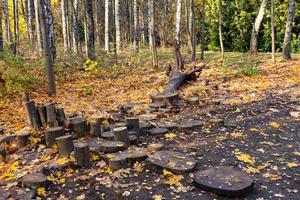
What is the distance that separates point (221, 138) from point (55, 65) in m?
10.3

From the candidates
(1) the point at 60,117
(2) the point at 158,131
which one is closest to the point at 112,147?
(2) the point at 158,131

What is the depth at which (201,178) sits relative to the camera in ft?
16.4

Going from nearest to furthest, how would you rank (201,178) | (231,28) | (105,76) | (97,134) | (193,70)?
(201,178)
(97,134)
(193,70)
(105,76)
(231,28)

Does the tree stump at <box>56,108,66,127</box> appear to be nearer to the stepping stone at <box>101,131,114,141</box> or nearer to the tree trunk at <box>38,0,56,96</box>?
the stepping stone at <box>101,131,114,141</box>

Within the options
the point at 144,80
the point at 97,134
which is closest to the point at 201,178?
the point at 97,134

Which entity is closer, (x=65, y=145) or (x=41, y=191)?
(x=41, y=191)

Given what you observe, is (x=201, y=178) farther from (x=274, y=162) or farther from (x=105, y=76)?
(x=105, y=76)

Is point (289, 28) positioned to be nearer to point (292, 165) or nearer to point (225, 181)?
point (292, 165)

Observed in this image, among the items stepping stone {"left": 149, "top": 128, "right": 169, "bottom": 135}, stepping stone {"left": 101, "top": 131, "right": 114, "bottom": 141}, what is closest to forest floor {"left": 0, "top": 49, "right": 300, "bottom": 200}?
stepping stone {"left": 149, "top": 128, "right": 169, "bottom": 135}

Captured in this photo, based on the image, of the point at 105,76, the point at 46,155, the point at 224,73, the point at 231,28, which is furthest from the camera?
the point at 231,28

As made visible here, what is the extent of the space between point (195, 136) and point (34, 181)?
3226 mm

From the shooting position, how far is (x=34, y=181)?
16.3 feet

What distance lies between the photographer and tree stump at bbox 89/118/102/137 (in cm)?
673

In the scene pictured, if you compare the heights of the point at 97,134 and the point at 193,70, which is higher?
the point at 193,70
